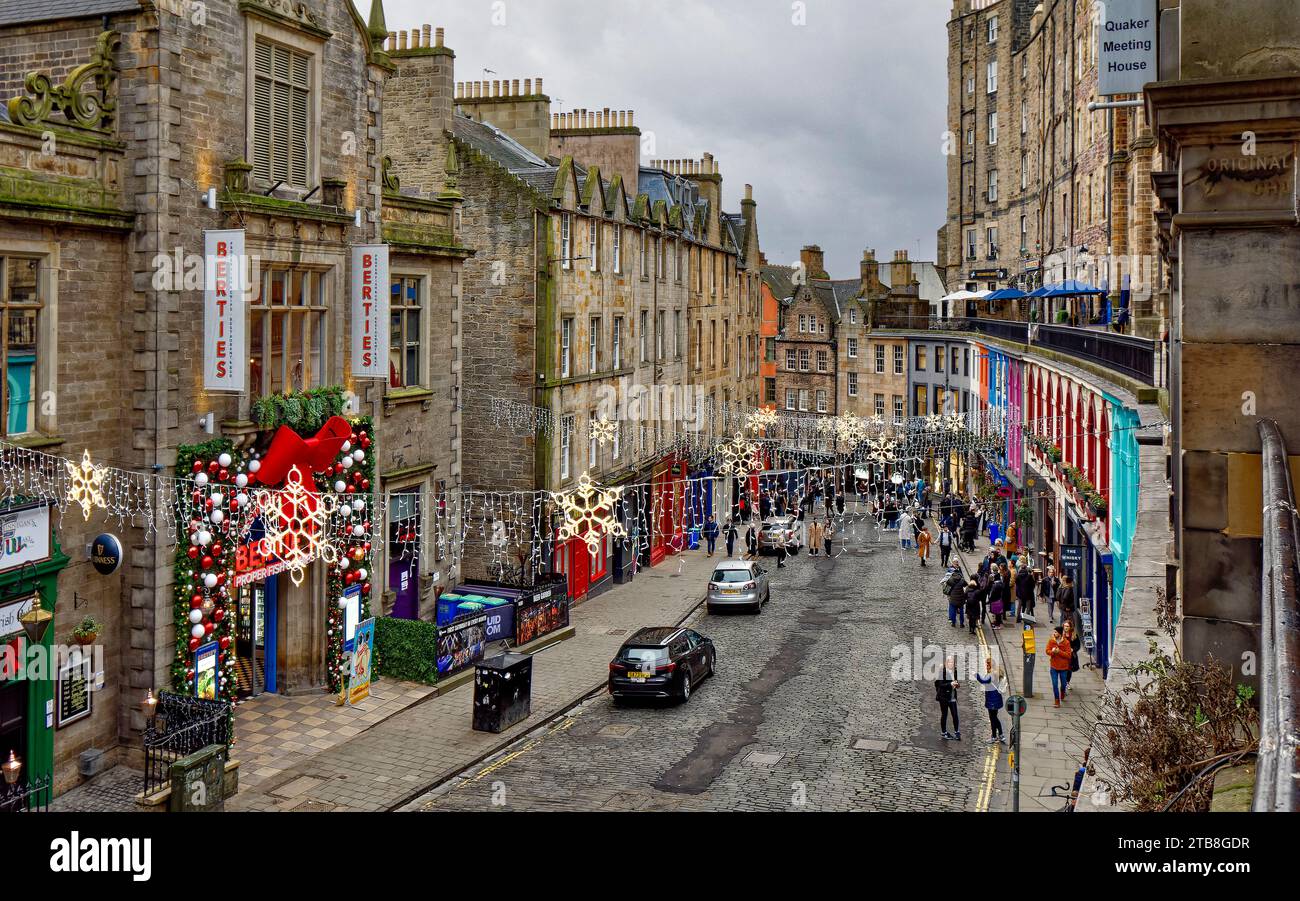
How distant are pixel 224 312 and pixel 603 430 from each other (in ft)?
60.9

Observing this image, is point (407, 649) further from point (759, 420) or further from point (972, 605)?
point (759, 420)

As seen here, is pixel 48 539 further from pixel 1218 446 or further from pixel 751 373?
pixel 751 373

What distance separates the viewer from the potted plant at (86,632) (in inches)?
608

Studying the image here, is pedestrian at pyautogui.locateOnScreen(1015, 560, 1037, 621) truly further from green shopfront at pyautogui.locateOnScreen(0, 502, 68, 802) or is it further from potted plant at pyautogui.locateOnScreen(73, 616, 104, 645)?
green shopfront at pyautogui.locateOnScreen(0, 502, 68, 802)

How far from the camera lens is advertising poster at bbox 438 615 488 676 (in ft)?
73.2

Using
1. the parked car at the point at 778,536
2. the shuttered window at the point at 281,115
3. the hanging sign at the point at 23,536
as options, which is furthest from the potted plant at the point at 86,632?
the parked car at the point at 778,536

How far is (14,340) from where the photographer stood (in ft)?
49.3

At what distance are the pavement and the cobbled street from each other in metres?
0.60

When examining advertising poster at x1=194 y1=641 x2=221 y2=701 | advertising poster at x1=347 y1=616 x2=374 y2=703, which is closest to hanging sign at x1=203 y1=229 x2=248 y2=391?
advertising poster at x1=194 y1=641 x2=221 y2=701

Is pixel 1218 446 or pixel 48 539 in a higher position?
pixel 1218 446

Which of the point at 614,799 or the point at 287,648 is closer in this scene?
the point at 614,799

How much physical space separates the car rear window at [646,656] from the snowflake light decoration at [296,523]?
5.77 m

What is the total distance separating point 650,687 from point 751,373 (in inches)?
1513
